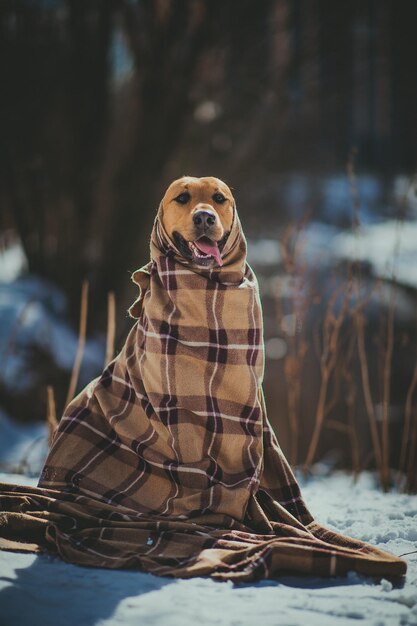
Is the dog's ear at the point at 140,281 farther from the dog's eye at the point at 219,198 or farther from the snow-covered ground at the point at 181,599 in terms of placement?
the snow-covered ground at the point at 181,599

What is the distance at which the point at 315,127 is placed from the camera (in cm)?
1096

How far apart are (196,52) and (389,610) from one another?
6207 millimetres

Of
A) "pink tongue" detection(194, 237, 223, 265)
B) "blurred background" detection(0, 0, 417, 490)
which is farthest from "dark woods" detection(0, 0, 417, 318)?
"pink tongue" detection(194, 237, 223, 265)

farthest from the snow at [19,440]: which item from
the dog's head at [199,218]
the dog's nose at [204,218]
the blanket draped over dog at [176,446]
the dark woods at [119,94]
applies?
the dog's nose at [204,218]

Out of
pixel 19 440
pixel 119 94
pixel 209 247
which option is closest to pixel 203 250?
pixel 209 247

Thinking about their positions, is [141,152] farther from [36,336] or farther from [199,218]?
[199,218]

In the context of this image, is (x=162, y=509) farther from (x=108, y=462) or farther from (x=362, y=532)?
(x=362, y=532)

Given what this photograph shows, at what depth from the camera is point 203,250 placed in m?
1.94

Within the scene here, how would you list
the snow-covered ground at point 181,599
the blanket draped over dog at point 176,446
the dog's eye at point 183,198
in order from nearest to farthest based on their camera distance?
the snow-covered ground at point 181,599
the blanket draped over dog at point 176,446
the dog's eye at point 183,198

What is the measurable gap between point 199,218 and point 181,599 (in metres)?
1.02

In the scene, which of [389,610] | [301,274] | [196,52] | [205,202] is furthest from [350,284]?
[196,52]

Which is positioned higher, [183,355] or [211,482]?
[183,355]

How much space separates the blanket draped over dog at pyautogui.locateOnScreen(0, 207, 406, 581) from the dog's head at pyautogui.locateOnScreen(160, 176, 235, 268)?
33 millimetres

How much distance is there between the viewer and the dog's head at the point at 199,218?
1.93m
